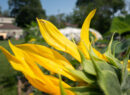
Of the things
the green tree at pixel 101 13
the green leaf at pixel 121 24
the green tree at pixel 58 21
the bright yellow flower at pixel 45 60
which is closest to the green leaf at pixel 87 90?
the bright yellow flower at pixel 45 60

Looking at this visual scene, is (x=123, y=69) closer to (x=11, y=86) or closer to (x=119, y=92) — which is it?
(x=119, y=92)

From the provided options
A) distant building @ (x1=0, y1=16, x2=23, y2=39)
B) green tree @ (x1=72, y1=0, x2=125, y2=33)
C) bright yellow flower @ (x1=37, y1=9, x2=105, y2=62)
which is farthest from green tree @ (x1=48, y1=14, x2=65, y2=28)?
bright yellow flower @ (x1=37, y1=9, x2=105, y2=62)

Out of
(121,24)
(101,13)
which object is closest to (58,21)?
(101,13)

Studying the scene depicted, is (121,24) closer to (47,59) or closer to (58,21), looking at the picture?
(47,59)

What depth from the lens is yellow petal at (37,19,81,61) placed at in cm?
32

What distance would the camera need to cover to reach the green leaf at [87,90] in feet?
0.82

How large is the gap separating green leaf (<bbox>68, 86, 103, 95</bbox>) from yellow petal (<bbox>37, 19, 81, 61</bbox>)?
8 centimetres

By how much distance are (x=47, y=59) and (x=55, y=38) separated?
0.17 feet

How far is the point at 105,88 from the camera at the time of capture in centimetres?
→ 23

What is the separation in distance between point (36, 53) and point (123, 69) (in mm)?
152

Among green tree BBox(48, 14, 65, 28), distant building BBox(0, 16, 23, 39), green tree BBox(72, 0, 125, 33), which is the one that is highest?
green tree BBox(72, 0, 125, 33)

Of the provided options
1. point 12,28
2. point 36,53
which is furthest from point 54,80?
point 12,28

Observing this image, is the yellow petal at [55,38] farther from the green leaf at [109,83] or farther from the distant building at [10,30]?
Answer: the distant building at [10,30]

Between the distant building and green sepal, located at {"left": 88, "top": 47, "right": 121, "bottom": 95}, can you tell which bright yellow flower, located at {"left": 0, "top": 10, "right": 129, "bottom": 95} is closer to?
green sepal, located at {"left": 88, "top": 47, "right": 121, "bottom": 95}
